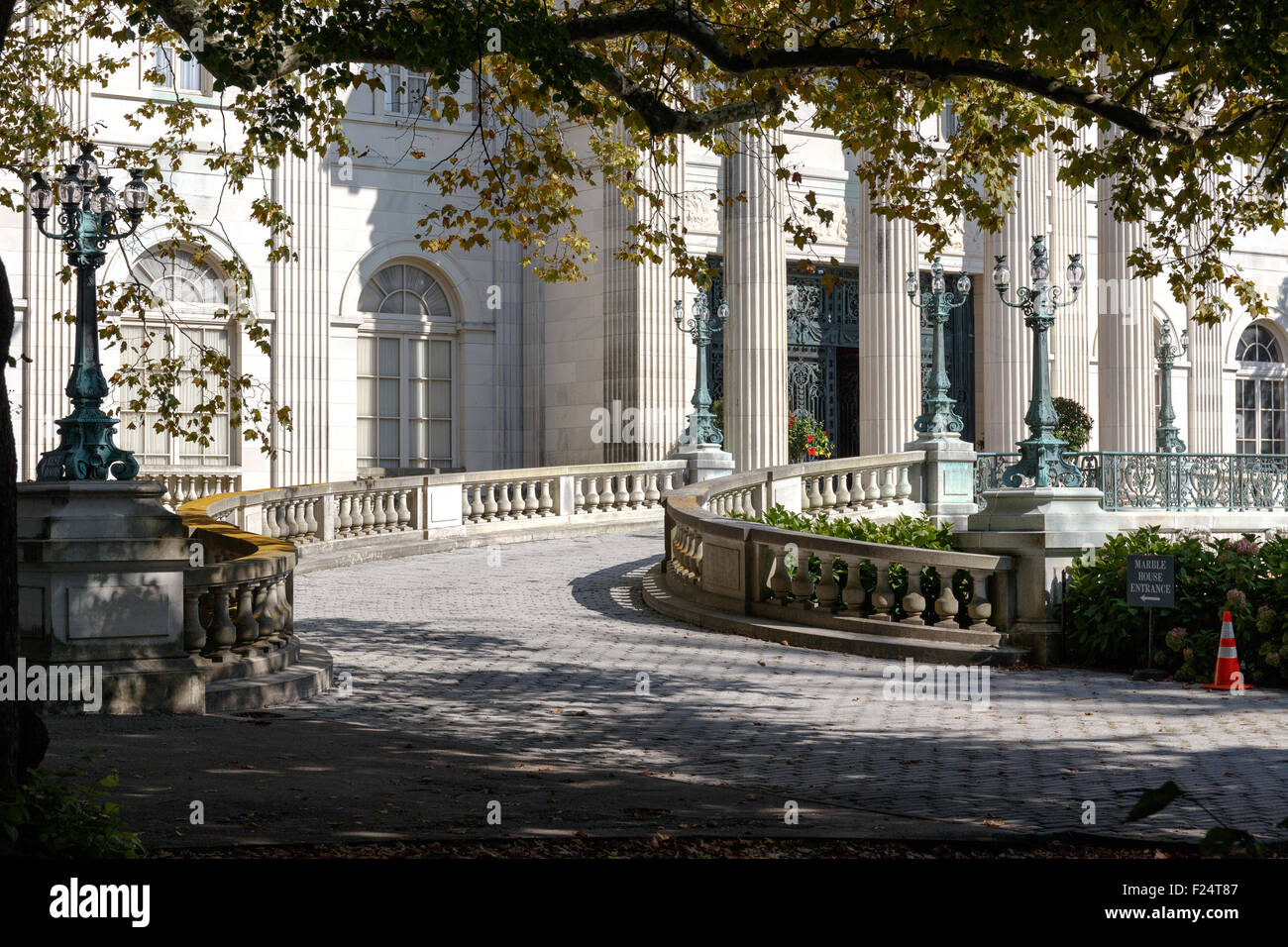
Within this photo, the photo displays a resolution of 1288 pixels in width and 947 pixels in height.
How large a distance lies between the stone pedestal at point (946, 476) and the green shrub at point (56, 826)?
2242cm

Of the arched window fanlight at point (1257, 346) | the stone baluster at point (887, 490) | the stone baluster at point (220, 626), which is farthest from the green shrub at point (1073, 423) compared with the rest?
the stone baluster at point (220, 626)

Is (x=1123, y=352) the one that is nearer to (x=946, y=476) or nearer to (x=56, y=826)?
(x=946, y=476)

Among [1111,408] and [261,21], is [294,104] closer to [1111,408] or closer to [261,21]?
[261,21]

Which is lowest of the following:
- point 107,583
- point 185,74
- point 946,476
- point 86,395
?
point 107,583

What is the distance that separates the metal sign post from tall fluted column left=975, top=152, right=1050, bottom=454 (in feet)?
62.0

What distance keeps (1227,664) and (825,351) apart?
75.2ft

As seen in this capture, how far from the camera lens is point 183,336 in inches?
1141

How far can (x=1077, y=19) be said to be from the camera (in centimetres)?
1016

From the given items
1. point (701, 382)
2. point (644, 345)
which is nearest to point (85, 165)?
point (701, 382)

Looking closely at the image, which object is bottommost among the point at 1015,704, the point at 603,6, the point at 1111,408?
the point at 1015,704

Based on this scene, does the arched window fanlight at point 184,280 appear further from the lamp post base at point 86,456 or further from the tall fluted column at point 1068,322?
the lamp post base at point 86,456

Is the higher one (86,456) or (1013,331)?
(1013,331)

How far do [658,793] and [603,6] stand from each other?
21.9 feet
